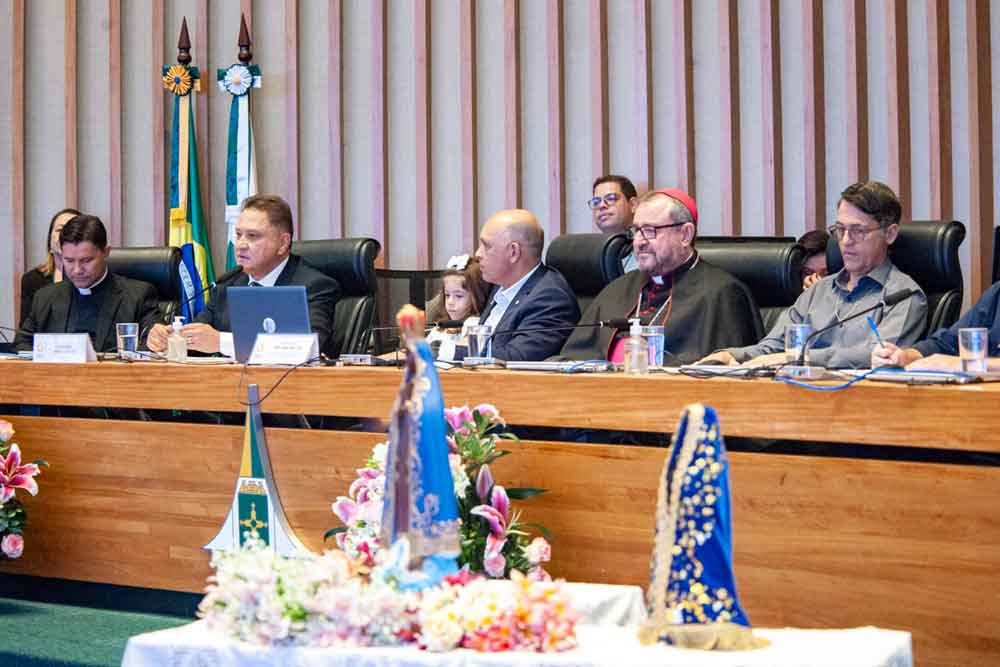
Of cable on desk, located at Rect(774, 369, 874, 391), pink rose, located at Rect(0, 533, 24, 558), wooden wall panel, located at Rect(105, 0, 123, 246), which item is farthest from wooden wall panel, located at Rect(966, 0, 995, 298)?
wooden wall panel, located at Rect(105, 0, 123, 246)

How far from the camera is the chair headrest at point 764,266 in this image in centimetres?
382

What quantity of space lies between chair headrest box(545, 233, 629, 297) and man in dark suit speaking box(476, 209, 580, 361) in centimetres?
13

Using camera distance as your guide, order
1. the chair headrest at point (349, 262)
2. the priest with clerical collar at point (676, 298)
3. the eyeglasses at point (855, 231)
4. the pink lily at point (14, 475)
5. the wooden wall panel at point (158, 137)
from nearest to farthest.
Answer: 1. the pink lily at point (14, 475)
2. the eyeglasses at point (855, 231)
3. the priest with clerical collar at point (676, 298)
4. the chair headrest at point (349, 262)
5. the wooden wall panel at point (158, 137)

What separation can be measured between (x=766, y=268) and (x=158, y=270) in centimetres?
226

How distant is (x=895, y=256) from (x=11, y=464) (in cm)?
231

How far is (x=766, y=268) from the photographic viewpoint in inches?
153

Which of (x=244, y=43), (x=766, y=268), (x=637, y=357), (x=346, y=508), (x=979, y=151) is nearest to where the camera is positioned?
(x=346, y=508)

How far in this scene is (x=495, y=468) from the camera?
2615 millimetres

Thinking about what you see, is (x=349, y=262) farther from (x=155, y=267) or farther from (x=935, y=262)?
(x=935, y=262)

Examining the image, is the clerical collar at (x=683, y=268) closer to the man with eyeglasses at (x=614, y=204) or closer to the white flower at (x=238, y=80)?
the man with eyeglasses at (x=614, y=204)

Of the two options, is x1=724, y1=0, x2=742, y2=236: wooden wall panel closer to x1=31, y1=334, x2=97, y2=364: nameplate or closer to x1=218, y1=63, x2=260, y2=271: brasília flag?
x1=218, y1=63, x2=260, y2=271: brasília flag

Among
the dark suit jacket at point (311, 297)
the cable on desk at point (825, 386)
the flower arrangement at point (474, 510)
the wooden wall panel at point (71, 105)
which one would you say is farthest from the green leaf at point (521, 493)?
the wooden wall panel at point (71, 105)

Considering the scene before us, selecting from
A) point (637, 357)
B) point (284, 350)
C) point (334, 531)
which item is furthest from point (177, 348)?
point (637, 357)

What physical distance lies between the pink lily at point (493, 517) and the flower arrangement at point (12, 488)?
4.24 feet
